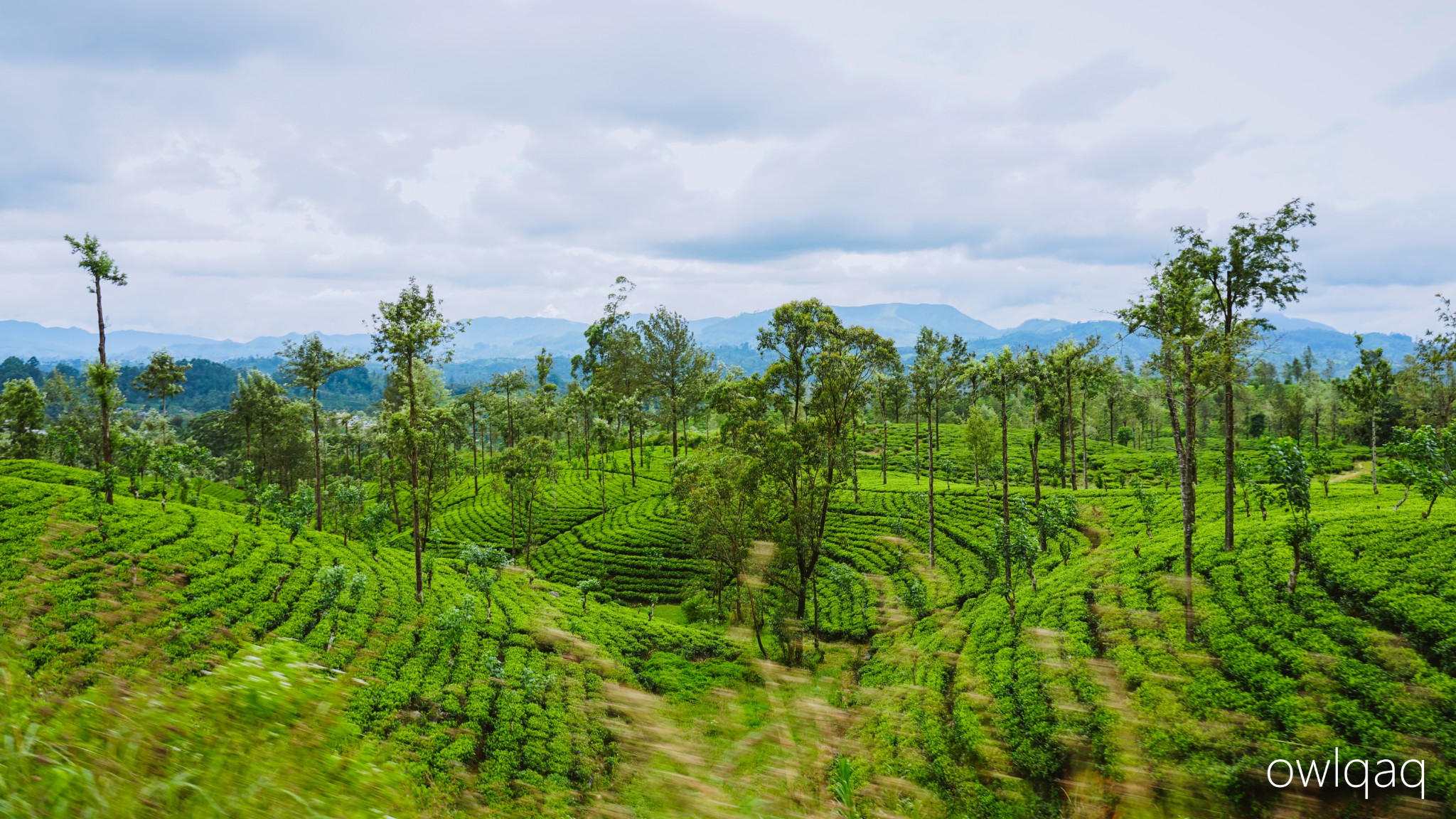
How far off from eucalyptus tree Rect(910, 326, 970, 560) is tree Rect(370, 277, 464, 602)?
73.6 ft

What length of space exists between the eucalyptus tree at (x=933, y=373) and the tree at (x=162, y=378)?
142 feet

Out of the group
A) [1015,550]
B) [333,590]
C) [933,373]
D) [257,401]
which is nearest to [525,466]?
[333,590]

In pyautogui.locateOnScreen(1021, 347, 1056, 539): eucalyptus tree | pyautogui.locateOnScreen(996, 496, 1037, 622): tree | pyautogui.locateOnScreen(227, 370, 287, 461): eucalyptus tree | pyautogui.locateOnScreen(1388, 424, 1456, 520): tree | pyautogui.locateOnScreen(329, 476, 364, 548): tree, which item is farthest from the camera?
pyautogui.locateOnScreen(227, 370, 287, 461): eucalyptus tree

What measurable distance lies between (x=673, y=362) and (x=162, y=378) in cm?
3811

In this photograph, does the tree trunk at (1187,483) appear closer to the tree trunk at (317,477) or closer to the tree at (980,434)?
the tree at (980,434)

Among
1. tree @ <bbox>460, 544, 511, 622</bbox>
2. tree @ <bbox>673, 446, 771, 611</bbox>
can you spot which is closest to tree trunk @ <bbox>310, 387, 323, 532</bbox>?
tree @ <bbox>460, 544, 511, 622</bbox>

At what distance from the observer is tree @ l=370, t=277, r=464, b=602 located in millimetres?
18625

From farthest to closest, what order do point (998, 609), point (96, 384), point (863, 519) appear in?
point (863, 519) < point (96, 384) < point (998, 609)

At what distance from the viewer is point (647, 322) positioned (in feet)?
197

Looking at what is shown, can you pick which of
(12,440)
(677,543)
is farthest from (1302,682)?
(12,440)

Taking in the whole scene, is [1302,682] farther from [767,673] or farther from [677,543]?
[677,543]

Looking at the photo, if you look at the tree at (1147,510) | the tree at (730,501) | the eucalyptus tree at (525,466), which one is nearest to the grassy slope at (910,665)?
the tree at (1147,510)

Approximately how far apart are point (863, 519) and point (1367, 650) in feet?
94.0

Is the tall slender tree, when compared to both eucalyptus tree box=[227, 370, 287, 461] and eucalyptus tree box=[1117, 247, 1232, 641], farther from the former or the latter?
eucalyptus tree box=[227, 370, 287, 461]
